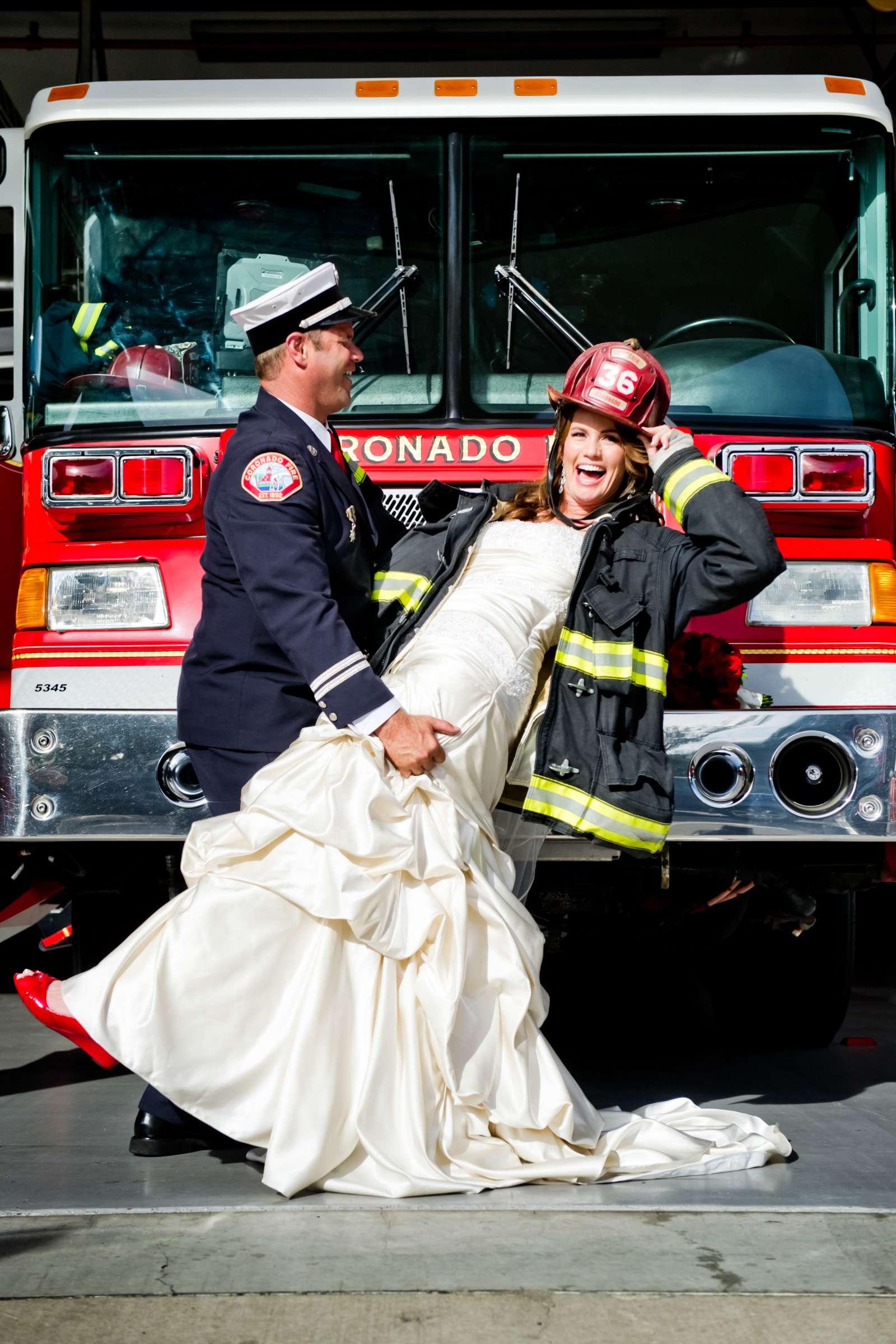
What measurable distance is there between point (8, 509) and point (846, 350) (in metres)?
2.42

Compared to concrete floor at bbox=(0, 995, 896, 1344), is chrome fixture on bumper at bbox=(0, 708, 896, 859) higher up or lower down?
higher up

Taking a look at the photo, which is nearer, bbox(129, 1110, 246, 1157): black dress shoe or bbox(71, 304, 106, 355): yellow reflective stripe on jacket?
bbox(129, 1110, 246, 1157): black dress shoe

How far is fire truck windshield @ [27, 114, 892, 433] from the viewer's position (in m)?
4.25

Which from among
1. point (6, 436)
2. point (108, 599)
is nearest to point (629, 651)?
point (108, 599)

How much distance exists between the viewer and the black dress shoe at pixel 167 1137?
3.54 meters

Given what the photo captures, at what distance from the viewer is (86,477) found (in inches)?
158

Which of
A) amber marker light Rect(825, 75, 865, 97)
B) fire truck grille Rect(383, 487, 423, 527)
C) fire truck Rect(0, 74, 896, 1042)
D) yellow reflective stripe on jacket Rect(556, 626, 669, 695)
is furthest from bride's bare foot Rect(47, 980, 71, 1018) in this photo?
amber marker light Rect(825, 75, 865, 97)

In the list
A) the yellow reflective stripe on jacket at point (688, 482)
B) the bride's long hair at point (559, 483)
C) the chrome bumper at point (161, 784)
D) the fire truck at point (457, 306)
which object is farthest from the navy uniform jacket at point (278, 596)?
the yellow reflective stripe on jacket at point (688, 482)

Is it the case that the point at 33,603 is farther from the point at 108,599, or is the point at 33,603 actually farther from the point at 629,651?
the point at 629,651

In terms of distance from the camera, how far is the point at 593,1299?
8.66ft

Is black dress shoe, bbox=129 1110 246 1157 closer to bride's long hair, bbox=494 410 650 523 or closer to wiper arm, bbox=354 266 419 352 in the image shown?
bride's long hair, bbox=494 410 650 523

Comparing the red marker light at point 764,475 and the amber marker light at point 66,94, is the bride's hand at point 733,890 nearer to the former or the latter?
the red marker light at point 764,475

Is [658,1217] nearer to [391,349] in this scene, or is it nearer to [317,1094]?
[317,1094]

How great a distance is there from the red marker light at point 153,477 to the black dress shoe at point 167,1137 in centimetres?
155
